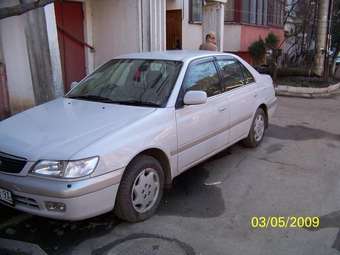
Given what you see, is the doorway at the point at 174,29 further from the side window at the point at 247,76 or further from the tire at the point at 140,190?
the tire at the point at 140,190

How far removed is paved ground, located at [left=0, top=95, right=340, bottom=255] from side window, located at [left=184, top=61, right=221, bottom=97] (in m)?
1.10

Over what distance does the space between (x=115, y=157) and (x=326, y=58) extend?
1231 cm

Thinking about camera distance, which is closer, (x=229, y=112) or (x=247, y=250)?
(x=247, y=250)

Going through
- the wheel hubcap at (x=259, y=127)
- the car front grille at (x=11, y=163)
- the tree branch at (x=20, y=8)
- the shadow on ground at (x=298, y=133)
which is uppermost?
the tree branch at (x=20, y=8)

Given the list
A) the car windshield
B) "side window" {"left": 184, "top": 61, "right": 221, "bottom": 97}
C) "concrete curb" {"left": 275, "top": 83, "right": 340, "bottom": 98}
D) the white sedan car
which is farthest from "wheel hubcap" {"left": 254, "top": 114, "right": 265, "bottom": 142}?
"concrete curb" {"left": 275, "top": 83, "right": 340, "bottom": 98}

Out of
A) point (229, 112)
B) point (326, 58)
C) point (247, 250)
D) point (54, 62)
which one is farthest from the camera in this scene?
point (326, 58)

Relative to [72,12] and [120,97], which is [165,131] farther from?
[72,12]

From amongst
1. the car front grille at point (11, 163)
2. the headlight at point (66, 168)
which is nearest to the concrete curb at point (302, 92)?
the headlight at point (66, 168)

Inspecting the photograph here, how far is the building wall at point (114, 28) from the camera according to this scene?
959 cm

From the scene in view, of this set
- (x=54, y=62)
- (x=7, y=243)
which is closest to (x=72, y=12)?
A: (x=54, y=62)

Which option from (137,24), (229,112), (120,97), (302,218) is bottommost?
(302,218)

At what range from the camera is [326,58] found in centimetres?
1421

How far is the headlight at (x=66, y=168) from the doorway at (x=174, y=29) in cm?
1025

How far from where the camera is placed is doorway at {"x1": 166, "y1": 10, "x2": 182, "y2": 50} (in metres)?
13.1
